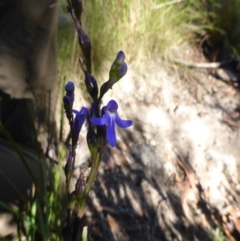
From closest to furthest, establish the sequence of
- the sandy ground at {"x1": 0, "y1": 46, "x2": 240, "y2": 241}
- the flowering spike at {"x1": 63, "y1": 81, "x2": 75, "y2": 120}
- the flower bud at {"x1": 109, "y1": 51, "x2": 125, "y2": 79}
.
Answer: the flower bud at {"x1": 109, "y1": 51, "x2": 125, "y2": 79} → the flowering spike at {"x1": 63, "y1": 81, "x2": 75, "y2": 120} → the sandy ground at {"x1": 0, "y1": 46, "x2": 240, "y2": 241}

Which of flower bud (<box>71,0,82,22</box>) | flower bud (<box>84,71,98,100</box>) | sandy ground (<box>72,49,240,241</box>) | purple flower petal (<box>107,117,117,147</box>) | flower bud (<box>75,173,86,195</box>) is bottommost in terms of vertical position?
flower bud (<box>75,173,86,195</box>)

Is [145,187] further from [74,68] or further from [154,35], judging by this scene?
[154,35]

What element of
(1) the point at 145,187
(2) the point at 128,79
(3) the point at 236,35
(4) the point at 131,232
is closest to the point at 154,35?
(2) the point at 128,79

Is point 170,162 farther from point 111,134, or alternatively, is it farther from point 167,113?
point 111,134

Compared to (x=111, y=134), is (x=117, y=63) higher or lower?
higher

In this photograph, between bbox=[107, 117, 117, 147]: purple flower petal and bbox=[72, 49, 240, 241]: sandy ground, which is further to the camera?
bbox=[72, 49, 240, 241]: sandy ground

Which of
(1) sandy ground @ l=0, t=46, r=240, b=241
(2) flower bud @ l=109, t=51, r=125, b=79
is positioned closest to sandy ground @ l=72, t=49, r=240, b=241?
(1) sandy ground @ l=0, t=46, r=240, b=241

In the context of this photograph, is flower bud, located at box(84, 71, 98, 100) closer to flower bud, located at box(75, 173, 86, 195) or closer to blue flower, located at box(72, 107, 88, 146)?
blue flower, located at box(72, 107, 88, 146)

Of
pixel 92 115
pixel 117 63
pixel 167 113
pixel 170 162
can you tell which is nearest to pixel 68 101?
pixel 92 115

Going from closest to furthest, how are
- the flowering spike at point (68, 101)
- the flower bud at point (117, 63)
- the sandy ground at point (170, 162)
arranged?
1. the flower bud at point (117, 63)
2. the flowering spike at point (68, 101)
3. the sandy ground at point (170, 162)

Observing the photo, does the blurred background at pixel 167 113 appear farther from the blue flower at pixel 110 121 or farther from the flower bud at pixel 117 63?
the flower bud at pixel 117 63

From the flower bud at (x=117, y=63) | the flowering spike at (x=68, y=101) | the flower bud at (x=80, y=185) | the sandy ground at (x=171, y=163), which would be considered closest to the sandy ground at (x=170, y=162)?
the sandy ground at (x=171, y=163)
